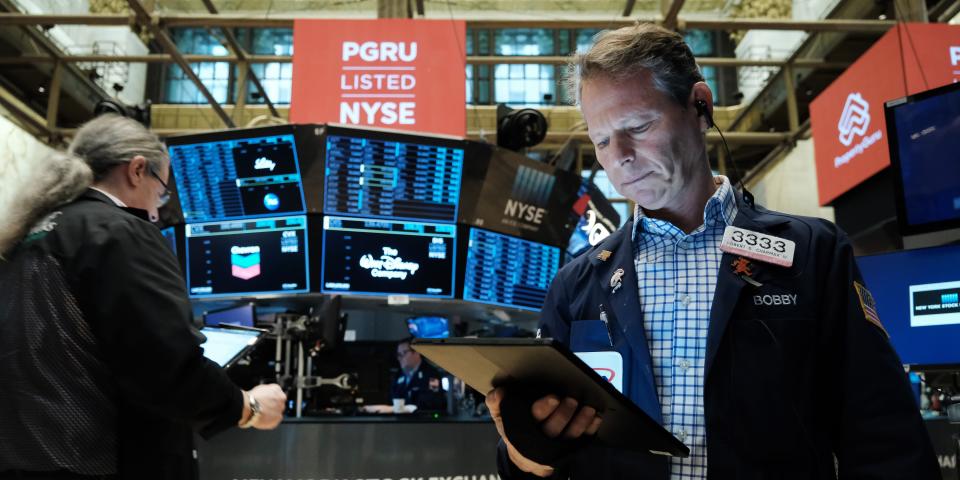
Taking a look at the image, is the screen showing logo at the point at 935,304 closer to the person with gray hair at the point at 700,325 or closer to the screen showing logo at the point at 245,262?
the person with gray hair at the point at 700,325

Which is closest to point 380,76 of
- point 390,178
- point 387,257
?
point 390,178

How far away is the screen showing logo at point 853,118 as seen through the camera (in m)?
5.92

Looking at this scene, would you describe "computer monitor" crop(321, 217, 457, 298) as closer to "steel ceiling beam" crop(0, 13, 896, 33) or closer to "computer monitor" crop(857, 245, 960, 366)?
"steel ceiling beam" crop(0, 13, 896, 33)

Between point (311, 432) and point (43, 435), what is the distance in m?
1.77

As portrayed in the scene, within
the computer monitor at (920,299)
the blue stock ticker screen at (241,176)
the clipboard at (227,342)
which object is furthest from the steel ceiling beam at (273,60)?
the computer monitor at (920,299)

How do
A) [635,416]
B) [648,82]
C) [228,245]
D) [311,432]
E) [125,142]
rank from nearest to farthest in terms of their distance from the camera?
1. [635,416]
2. [648,82]
3. [125,142]
4. [311,432]
5. [228,245]

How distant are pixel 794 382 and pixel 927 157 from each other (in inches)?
66.5

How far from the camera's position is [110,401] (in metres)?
2.12

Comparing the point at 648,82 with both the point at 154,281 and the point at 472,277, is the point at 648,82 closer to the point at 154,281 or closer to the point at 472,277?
the point at 154,281

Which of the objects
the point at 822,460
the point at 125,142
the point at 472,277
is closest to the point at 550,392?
the point at 822,460

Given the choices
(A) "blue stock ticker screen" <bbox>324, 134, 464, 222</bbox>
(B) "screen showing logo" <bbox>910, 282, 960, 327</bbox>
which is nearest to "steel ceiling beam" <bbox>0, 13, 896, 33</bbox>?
(A) "blue stock ticker screen" <bbox>324, 134, 464, 222</bbox>

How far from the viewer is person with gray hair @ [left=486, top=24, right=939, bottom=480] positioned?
1322 mm

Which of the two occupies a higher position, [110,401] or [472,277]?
[472,277]

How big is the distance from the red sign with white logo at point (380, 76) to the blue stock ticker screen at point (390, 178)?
36cm
